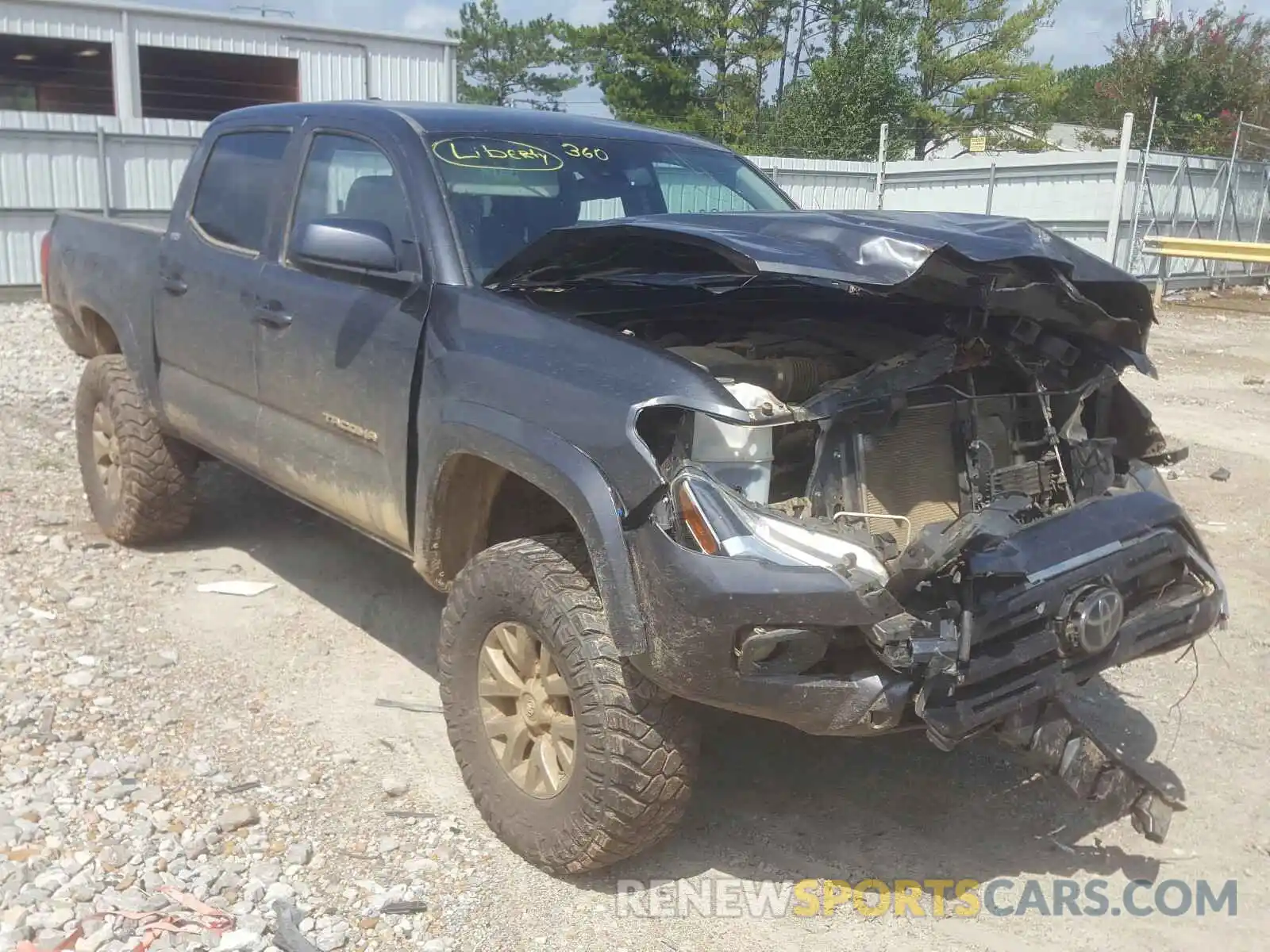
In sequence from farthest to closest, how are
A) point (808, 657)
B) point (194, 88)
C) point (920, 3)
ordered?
1. point (920, 3)
2. point (194, 88)
3. point (808, 657)

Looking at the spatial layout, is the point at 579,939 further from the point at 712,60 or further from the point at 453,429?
the point at 712,60

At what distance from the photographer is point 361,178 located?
407 cm

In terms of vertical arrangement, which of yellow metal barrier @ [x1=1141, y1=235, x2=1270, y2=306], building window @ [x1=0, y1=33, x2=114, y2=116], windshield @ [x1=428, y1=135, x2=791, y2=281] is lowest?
yellow metal barrier @ [x1=1141, y1=235, x2=1270, y2=306]

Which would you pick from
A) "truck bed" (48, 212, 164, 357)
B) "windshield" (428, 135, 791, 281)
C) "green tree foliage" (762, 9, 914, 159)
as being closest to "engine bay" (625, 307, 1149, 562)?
"windshield" (428, 135, 791, 281)

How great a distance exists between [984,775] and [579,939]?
156cm

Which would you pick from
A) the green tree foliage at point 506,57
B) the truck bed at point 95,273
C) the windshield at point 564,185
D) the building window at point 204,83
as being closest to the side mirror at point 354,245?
the windshield at point 564,185

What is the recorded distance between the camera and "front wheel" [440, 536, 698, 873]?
285 centimetres

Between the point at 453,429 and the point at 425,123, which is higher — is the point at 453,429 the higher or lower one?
the lower one

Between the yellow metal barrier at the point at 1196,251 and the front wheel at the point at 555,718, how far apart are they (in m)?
15.5

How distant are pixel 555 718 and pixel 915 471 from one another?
46.4 inches

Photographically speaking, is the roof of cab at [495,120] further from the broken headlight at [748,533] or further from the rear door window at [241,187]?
the broken headlight at [748,533]

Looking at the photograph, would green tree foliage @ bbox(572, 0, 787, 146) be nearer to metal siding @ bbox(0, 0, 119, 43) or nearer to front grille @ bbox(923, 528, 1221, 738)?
metal siding @ bbox(0, 0, 119, 43)

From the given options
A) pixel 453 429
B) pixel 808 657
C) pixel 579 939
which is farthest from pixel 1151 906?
pixel 453 429

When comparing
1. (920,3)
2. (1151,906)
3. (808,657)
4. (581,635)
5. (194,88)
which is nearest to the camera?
(808,657)
